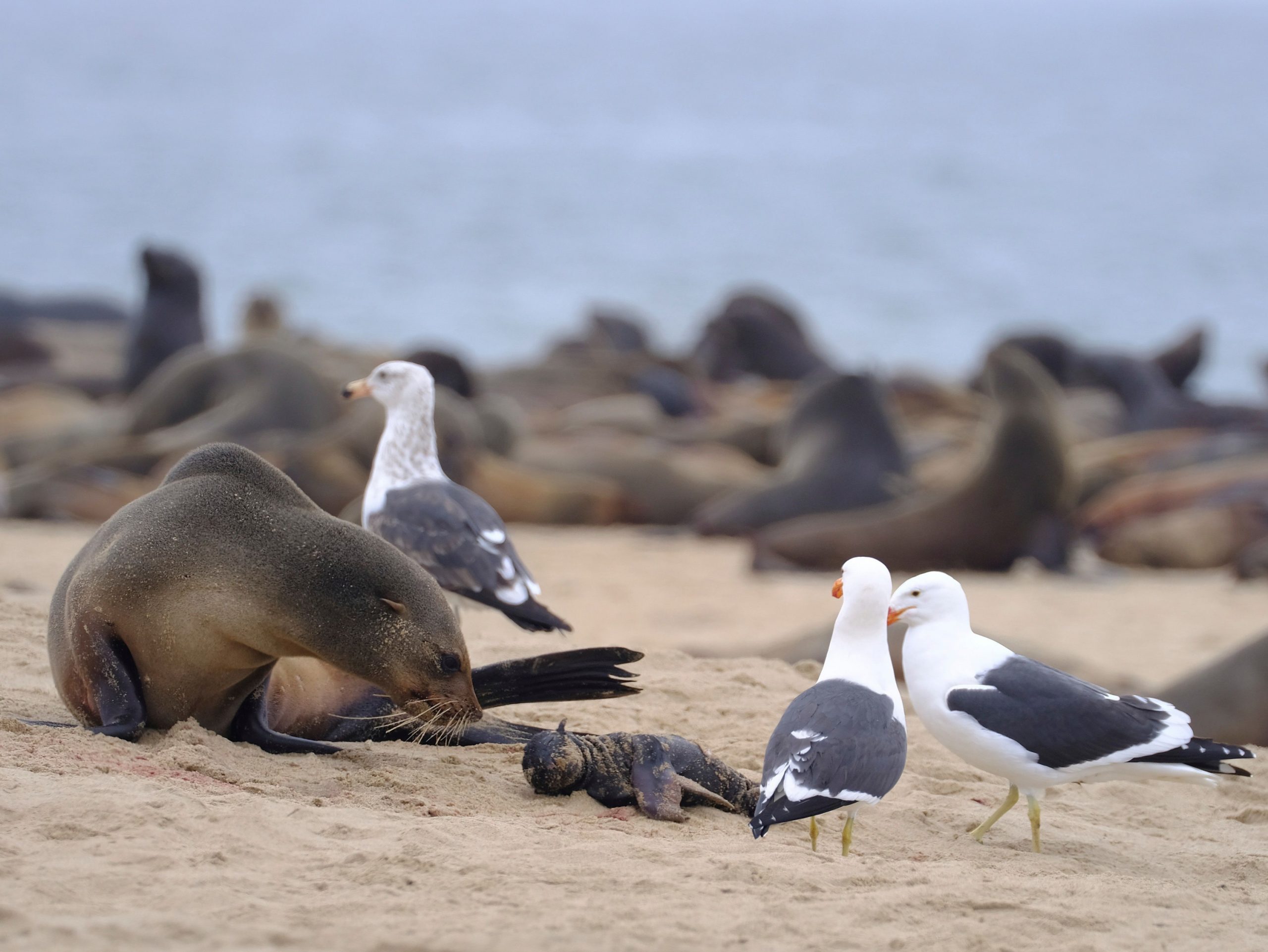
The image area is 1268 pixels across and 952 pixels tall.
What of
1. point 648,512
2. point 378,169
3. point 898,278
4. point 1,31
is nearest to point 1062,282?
point 898,278

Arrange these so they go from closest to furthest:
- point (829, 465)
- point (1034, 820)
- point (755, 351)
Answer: point (1034, 820)
point (829, 465)
point (755, 351)

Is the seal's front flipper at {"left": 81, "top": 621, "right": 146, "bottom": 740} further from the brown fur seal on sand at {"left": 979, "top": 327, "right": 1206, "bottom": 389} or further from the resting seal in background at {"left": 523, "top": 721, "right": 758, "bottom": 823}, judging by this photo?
the brown fur seal on sand at {"left": 979, "top": 327, "right": 1206, "bottom": 389}

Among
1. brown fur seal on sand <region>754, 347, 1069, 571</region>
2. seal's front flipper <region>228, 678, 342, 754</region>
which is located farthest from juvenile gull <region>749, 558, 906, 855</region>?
brown fur seal on sand <region>754, 347, 1069, 571</region>

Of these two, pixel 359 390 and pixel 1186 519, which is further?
pixel 1186 519

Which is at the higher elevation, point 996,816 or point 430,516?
point 430,516

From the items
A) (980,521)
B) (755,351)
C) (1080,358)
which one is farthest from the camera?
(755,351)

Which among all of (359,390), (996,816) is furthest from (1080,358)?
(996,816)

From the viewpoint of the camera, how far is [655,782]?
3.84 m

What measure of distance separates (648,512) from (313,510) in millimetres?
7895

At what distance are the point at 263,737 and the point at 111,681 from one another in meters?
0.44

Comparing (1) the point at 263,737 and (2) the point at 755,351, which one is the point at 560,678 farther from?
(2) the point at 755,351

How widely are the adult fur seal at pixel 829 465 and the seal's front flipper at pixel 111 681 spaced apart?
7.84 m

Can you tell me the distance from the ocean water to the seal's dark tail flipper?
9.35 m

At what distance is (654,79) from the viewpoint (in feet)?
362
